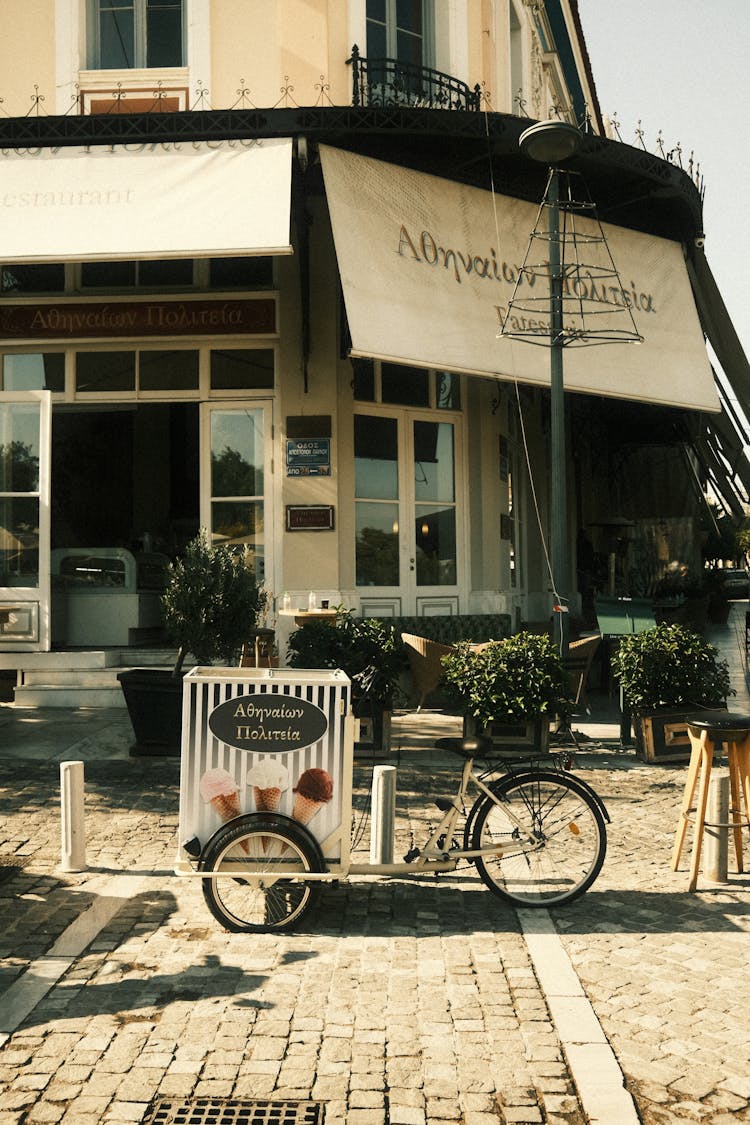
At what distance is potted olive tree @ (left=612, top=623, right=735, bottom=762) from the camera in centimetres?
866

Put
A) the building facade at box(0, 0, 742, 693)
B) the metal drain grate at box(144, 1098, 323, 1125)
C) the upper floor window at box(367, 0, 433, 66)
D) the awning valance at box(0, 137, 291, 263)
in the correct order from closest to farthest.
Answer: the metal drain grate at box(144, 1098, 323, 1125) < the awning valance at box(0, 137, 291, 263) < the building facade at box(0, 0, 742, 693) < the upper floor window at box(367, 0, 433, 66)

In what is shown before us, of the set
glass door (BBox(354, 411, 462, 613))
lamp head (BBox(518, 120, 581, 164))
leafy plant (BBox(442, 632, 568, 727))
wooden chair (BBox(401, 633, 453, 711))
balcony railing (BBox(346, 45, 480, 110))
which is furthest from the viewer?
glass door (BBox(354, 411, 462, 613))

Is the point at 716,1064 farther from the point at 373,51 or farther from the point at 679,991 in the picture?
the point at 373,51

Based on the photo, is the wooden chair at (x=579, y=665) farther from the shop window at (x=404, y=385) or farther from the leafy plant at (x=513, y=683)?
the shop window at (x=404, y=385)

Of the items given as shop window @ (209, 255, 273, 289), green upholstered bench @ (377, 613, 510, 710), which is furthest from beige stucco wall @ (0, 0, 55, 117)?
green upholstered bench @ (377, 613, 510, 710)

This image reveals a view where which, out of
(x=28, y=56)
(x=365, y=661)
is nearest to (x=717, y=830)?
(x=365, y=661)

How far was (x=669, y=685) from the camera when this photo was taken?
8688mm

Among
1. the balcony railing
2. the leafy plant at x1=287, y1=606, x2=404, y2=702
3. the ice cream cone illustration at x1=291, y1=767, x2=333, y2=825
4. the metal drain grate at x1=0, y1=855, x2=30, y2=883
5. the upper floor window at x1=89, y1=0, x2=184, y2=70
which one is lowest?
the metal drain grate at x1=0, y1=855, x2=30, y2=883

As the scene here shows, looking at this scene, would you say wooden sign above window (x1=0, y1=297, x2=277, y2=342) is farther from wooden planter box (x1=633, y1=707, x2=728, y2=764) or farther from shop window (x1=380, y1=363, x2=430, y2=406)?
wooden planter box (x1=633, y1=707, x2=728, y2=764)

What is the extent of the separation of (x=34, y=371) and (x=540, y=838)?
945 centimetres

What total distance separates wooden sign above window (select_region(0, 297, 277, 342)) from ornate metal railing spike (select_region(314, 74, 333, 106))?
2.15 metres

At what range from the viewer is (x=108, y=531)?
17.2m

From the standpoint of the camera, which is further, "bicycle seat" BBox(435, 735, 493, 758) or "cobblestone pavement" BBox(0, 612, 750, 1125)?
"bicycle seat" BBox(435, 735, 493, 758)

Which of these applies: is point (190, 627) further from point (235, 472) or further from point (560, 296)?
point (560, 296)
